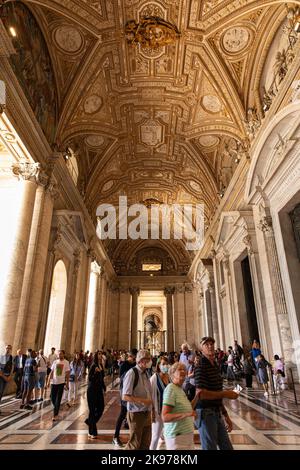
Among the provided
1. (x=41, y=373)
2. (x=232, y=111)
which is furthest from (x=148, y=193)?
(x=41, y=373)

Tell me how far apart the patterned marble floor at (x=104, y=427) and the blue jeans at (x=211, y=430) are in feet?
5.29

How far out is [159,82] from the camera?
11.3m

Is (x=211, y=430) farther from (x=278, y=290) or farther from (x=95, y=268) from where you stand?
(x=95, y=268)

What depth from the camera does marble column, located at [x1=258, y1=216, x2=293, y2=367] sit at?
24.5 ft

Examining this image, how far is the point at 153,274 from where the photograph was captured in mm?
25812

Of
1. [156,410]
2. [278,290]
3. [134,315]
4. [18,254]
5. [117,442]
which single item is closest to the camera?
[156,410]

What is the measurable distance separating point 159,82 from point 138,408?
11.2m

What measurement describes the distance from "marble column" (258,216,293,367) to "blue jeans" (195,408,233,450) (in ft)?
20.0

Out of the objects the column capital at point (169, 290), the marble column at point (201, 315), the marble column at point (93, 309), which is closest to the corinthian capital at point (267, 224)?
the marble column at point (93, 309)

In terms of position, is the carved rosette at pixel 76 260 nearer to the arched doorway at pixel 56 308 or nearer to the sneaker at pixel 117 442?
the arched doorway at pixel 56 308

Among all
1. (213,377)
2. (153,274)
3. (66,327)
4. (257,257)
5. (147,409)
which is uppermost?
(153,274)

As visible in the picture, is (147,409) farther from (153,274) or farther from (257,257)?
(153,274)

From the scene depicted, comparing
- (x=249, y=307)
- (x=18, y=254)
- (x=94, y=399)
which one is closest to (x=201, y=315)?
(x=249, y=307)

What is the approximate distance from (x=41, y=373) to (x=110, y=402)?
1688mm
